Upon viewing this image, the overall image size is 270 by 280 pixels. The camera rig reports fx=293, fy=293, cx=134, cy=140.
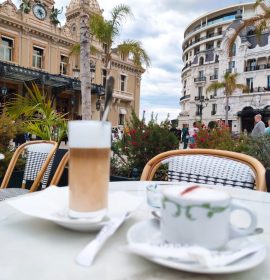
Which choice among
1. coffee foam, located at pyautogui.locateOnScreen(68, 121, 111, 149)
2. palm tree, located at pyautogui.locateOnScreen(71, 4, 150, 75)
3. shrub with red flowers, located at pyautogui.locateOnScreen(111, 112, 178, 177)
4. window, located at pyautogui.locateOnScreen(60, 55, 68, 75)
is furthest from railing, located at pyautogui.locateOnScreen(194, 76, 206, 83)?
coffee foam, located at pyautogui.locateOnScreen(68, 121, 111, 149)

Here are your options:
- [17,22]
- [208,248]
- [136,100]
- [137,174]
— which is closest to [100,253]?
[208,248]

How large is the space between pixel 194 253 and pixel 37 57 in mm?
20779

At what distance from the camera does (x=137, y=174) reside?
3791 millimetres

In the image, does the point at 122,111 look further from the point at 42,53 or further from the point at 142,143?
the point at 142,143

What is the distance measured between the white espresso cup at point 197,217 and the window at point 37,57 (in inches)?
806

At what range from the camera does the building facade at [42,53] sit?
17094 mm

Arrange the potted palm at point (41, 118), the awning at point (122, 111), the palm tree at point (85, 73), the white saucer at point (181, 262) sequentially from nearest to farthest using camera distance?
A: 1. the white saucer at point (181, 262)
2. the potted palm at point (41, 118)
3. the palm tree at point (85, 73)
4. the awning at point (122, 111)

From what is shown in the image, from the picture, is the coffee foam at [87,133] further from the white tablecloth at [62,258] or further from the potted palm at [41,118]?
the potted palm at [41,118]

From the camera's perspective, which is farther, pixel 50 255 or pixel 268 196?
pixel 268 196

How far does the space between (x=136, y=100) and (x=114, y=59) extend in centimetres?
450

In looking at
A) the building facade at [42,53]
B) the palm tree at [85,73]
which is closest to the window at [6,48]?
the building facade at [42,53]

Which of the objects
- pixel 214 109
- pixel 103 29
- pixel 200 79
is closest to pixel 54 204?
pixel 103 29

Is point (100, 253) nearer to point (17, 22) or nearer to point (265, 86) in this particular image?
point (17, 22)

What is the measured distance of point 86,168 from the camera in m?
0.65
